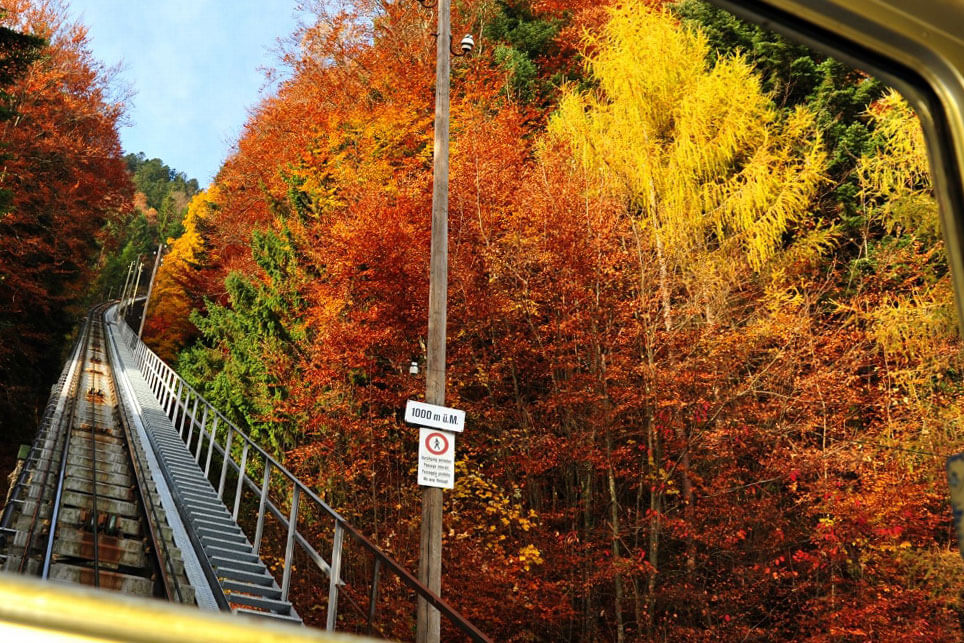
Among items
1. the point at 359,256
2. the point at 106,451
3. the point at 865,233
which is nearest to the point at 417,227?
the point at 359,256

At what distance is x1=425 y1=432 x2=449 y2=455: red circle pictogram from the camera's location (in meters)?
6.90

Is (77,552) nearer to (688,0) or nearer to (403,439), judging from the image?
(403,439)

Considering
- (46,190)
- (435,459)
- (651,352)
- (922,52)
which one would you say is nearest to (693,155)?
(651,352)

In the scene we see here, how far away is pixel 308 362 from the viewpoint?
16.6m

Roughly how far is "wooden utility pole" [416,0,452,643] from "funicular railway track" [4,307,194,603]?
129 inches

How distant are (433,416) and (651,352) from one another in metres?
6.14

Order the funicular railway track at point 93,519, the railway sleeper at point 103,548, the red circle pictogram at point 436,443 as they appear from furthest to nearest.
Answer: the railway sleeper at point 103,548 < the funicular railway track at point 93,519 < the red circle pictogram at point 436,443

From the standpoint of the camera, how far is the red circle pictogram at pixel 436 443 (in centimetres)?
690

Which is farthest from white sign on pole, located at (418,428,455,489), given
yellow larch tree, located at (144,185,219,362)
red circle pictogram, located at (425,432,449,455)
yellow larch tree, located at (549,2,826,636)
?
yellow larch tree, located at (144,185,219,362)

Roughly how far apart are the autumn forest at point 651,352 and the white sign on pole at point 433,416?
17.2 ft

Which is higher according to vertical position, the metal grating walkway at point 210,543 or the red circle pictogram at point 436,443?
the red circle pictogram at point 436,443

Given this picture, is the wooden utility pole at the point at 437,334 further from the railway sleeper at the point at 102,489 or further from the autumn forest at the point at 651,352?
the railway sleeper at the point at 102,489

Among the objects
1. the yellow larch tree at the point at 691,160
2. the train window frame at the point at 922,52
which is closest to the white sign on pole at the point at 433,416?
the train window frame at the point at 922,52

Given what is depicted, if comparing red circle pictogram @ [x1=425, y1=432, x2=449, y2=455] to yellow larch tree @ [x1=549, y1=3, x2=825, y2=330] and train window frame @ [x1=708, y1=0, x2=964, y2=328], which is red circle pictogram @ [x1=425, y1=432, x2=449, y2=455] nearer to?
train window frame @ [x1=708, y1=0, x2=964, y2=328]
